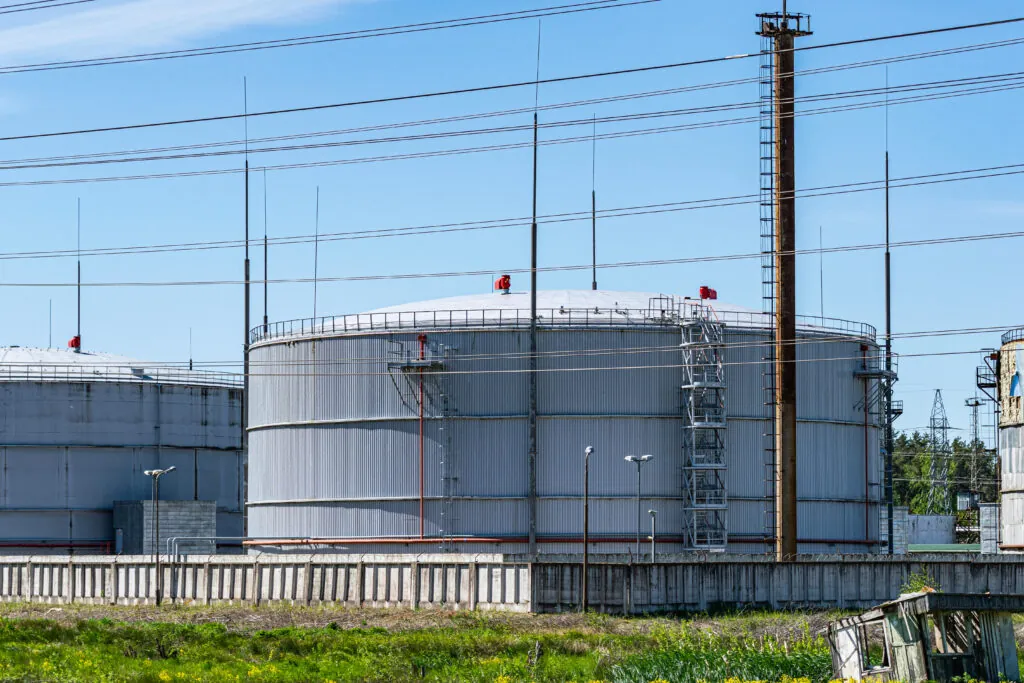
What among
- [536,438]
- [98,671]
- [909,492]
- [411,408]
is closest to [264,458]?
[411,408]

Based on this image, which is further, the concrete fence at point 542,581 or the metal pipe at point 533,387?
the metal pipe at point 533,387

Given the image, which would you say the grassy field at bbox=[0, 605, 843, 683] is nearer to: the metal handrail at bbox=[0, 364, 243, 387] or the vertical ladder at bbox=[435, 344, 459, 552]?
the vertical ladder at bbox=[435, 344, 459, 552]

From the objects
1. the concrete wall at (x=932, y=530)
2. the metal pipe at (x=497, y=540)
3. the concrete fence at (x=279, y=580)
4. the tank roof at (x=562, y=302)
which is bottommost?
the concrete wall at (x=932, y=530)

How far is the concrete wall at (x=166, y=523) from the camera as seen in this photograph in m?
78.9

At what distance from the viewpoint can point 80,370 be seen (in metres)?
84.8

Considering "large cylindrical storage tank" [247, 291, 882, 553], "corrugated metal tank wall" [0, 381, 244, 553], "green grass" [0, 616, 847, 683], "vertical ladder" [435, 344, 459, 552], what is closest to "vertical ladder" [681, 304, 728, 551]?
"large cylindrical storage tank" [247, 291, 882, 553]

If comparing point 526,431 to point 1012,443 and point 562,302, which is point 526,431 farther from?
point 1012,443

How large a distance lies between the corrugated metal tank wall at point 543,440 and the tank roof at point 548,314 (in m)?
0.52

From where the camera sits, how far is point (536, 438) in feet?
212

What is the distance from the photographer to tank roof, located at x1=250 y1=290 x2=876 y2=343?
6588cm

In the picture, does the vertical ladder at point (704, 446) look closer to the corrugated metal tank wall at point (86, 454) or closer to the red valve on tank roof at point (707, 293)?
the red valve on tank roof at point (707, 293)

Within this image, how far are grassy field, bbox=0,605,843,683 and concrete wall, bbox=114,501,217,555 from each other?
24438 millimetres

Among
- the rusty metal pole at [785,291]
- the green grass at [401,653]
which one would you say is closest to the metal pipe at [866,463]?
the rusty metal pole at [785,291]

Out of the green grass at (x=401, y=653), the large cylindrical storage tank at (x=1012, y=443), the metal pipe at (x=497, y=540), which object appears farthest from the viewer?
the large cylindrical storage tank at (x=1012, y=443)
